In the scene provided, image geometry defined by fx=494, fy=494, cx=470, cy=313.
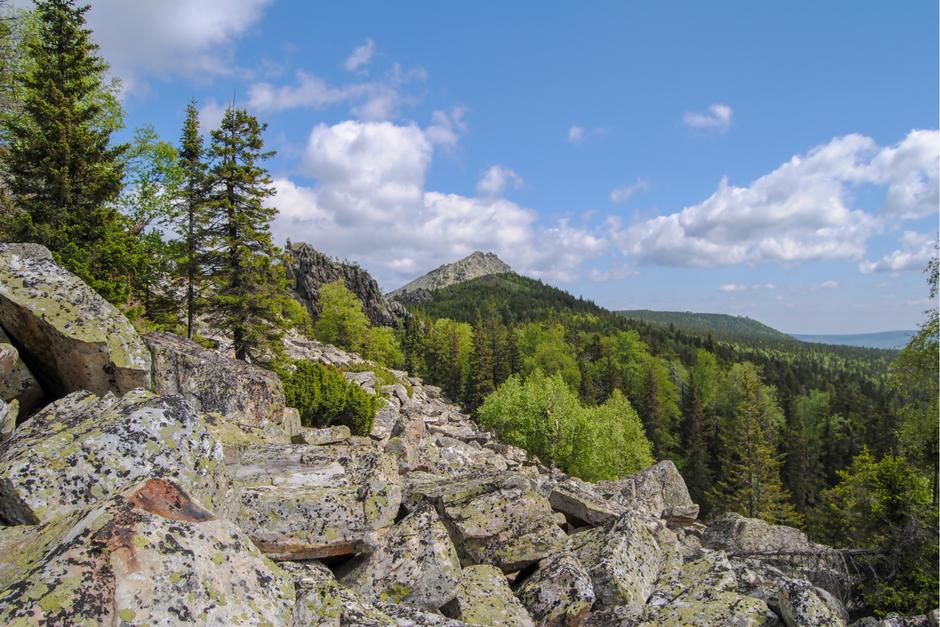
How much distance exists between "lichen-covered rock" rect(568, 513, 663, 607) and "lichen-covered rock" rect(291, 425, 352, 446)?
793cm

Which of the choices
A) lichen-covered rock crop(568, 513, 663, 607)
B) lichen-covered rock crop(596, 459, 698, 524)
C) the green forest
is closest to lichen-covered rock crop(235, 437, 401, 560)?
lichen-covered rock crop(568, 513, 663, 607)

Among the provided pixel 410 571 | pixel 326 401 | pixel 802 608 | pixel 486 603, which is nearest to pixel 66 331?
pixel 410 571

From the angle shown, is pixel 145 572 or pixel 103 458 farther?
pixel 103 458

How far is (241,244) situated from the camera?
76.9 ft

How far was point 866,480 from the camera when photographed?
1778 centimetres

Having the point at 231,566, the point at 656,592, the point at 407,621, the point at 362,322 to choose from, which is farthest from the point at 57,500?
the point at 362,322

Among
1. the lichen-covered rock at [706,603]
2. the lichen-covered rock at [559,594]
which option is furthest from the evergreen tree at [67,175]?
the lichen-covered rock at [706,603]

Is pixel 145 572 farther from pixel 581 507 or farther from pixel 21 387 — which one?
pixel 581 507

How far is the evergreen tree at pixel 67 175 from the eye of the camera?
1661 cm

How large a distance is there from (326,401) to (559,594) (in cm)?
1579

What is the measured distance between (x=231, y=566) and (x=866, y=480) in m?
21.6

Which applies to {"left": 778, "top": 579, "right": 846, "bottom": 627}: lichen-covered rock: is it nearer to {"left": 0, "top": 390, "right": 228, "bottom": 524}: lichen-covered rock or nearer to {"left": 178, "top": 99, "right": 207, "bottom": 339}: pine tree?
{"left": 0, "top": 390, "right": 228, "bottom": 524}: lichen-covered rock

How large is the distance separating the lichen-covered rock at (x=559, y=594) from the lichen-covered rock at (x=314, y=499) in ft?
8.76

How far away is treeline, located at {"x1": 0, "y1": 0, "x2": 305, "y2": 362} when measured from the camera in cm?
1722
